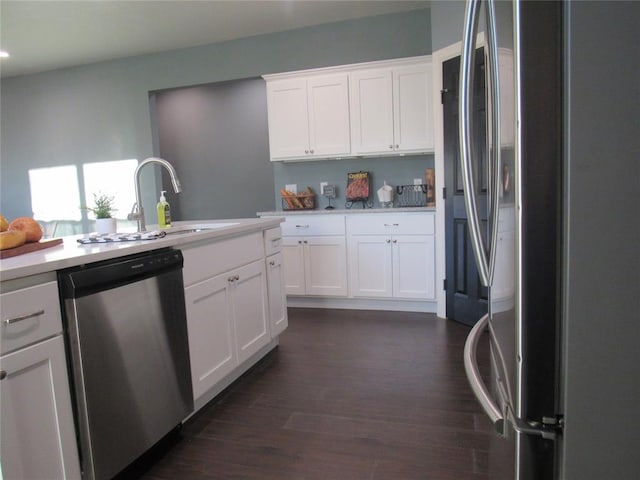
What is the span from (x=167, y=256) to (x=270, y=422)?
91 cm

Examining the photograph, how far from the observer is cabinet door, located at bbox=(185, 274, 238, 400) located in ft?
6.29

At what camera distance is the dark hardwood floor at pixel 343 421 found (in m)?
1.64

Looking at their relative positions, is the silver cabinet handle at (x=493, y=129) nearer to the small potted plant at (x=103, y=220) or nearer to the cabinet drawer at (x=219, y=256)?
the cabinet drawer at (x=219, y=256)

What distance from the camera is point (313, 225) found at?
383cm

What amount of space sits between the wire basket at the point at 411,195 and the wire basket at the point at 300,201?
861 millimetres

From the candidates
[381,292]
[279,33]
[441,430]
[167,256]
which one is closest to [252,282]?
[167,256]

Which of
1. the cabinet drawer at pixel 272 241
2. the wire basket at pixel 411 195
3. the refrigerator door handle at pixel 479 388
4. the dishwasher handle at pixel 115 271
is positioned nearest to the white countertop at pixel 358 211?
the wire basket at pixel 411 195

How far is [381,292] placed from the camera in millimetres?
3707

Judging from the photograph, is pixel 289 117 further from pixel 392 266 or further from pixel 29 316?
pixel 29 316

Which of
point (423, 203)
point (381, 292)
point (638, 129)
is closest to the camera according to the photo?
point (638, 129)

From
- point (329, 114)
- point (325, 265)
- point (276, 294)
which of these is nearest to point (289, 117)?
point (329, 114)

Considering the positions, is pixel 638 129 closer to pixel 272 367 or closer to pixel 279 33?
pixel 272 367

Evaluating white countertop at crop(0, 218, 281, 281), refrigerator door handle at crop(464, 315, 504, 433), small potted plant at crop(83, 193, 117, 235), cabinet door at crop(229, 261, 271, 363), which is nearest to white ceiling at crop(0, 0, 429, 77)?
small potted plant at crop(83, 193, 117, 235)

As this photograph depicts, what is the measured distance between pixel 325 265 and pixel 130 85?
125 inches
